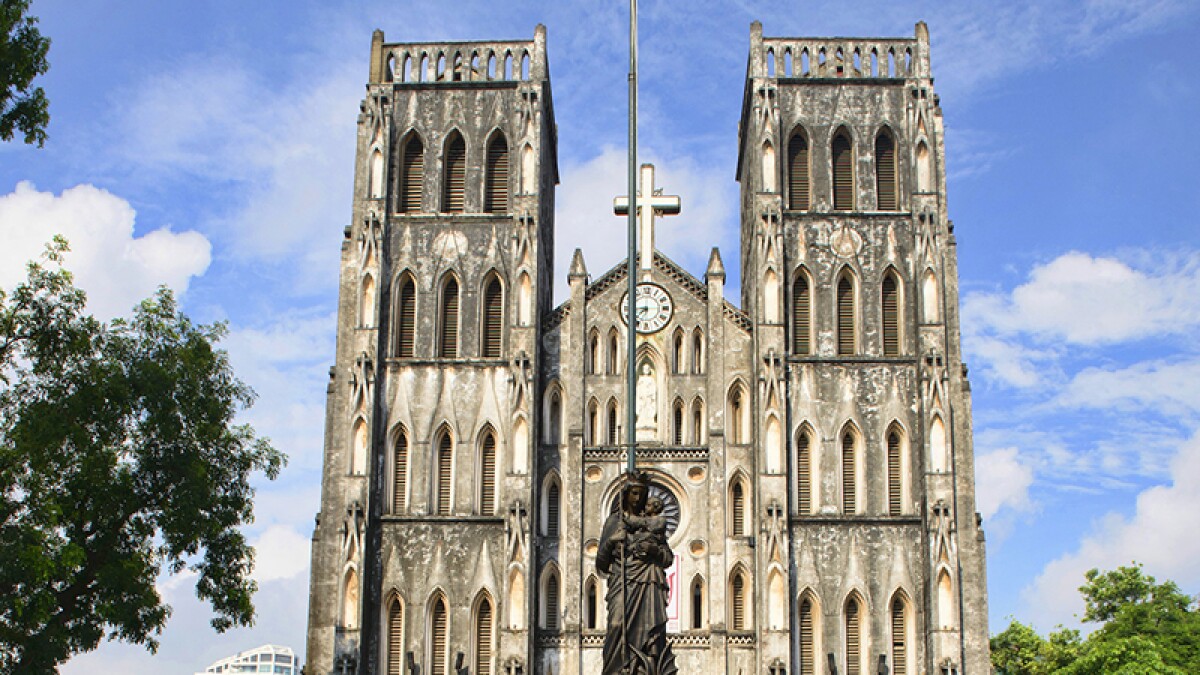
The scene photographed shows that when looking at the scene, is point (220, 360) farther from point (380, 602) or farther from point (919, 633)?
point (919, 633)

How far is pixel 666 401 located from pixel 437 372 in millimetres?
5375

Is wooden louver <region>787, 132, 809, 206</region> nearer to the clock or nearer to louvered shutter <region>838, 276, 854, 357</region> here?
louvered shutter <region>838, 276, 854, 357</region>

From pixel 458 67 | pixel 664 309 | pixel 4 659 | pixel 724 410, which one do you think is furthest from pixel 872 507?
pixel 4 659

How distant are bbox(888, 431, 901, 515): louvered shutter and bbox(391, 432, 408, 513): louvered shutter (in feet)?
36.0

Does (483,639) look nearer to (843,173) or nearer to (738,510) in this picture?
(738,510)

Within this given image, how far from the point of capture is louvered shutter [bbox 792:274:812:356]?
34031 mm

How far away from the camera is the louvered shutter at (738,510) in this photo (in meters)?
32.6

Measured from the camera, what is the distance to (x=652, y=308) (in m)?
34.6

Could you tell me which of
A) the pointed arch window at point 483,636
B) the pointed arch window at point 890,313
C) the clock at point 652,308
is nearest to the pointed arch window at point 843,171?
the pointed arch window at point 890,313

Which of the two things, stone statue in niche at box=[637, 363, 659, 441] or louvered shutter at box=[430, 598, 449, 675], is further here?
stone statue in niche at box=[637, 363, 659, 441]

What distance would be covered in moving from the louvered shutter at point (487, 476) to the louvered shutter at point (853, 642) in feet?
27.1

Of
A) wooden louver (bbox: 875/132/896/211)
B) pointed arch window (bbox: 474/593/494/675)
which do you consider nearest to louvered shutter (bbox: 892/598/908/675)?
pointed arch window (bbox: 474/593/494/675)

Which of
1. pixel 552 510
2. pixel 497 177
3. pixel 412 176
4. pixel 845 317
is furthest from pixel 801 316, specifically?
pixel 412 176

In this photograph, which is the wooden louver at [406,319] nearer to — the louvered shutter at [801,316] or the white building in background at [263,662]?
the louvered shutter at [801,316]
